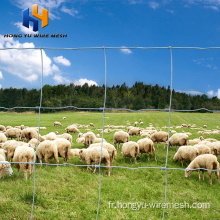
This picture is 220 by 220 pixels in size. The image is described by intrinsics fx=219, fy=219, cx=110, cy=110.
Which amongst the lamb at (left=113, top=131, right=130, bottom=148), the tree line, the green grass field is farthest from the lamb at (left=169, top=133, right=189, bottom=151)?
the tree line

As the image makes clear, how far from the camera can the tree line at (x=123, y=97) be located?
552 cm

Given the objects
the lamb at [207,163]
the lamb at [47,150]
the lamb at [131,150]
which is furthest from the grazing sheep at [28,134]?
the lamb at [207,163]

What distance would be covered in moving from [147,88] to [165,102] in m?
0.68

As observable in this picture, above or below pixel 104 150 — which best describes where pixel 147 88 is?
above

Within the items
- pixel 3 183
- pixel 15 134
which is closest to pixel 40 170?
pixel 3 183

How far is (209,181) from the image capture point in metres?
6.45

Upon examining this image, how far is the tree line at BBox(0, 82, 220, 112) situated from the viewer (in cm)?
552

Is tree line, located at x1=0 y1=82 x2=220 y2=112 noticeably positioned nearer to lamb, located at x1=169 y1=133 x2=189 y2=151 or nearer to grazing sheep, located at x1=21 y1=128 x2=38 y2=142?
lamb, located at x1=169 y1=133 x2=189 y2=151

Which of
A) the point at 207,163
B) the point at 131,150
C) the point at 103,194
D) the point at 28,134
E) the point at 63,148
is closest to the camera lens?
the point at 103,194

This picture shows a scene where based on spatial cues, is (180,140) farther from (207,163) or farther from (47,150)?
(47,150)

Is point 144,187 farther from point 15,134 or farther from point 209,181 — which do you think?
point 15,134

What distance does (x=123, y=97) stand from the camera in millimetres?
6230

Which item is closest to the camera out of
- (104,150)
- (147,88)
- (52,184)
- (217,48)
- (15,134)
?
(217,48)

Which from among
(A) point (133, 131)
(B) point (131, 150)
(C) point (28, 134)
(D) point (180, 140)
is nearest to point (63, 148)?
(B) point (131, 150)
